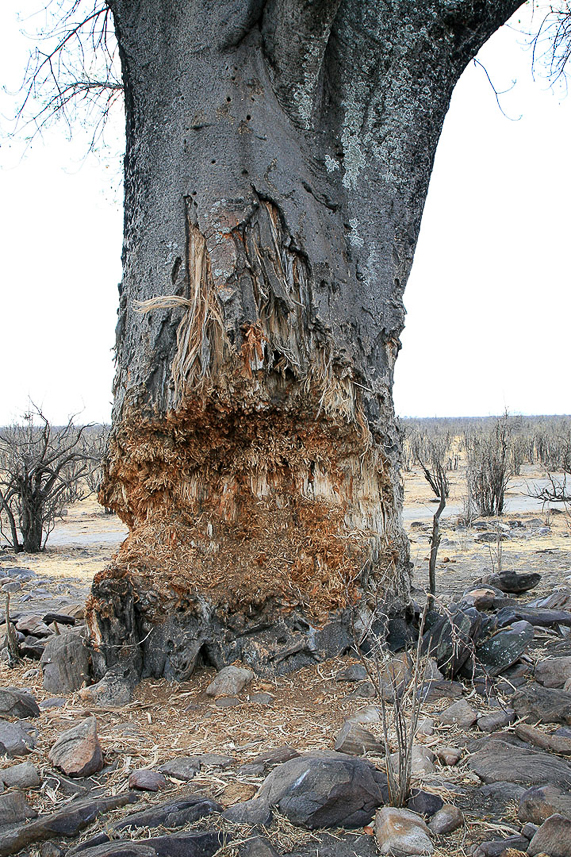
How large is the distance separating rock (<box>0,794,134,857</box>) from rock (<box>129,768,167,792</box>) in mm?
141

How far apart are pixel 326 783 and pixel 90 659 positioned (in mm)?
1759

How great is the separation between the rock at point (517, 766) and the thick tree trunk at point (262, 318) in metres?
1.15

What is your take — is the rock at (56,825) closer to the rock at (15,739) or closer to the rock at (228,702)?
Answer: the rock at (15,739)

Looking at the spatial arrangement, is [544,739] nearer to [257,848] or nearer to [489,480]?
[257,848]

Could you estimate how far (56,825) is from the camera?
6.35 ft

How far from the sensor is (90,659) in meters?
3.37

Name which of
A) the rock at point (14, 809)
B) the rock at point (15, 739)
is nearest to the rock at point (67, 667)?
the rock at point (15, 739)

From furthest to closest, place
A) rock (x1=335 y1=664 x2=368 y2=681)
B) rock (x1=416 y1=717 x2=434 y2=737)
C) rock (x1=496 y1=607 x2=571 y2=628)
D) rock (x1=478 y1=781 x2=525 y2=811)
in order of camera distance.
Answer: rock (x1=496 y1=607 x2=571 y2=628) → rock (x1=335 y1=664 x2=368 y2=681) → rock (x1=416 y1=717 x2=434 y2=737) → rock (x1=478 y1=781 x2=525 y2=811)

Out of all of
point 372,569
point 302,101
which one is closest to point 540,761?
point 372,569

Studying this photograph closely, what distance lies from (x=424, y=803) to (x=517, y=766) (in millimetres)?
430

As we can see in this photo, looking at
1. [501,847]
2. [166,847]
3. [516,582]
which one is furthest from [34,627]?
[516,582]

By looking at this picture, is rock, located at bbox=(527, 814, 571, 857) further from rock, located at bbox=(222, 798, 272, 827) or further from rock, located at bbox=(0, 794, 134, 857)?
rock, located at bbox=(0, 794, 134, 857)

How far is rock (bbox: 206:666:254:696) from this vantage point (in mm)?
3078

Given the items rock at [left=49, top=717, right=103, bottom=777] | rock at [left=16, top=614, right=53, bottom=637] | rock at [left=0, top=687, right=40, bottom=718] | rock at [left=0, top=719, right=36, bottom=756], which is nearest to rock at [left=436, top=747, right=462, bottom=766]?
rock at [left=49, top=717, right=103, bottom=777]
